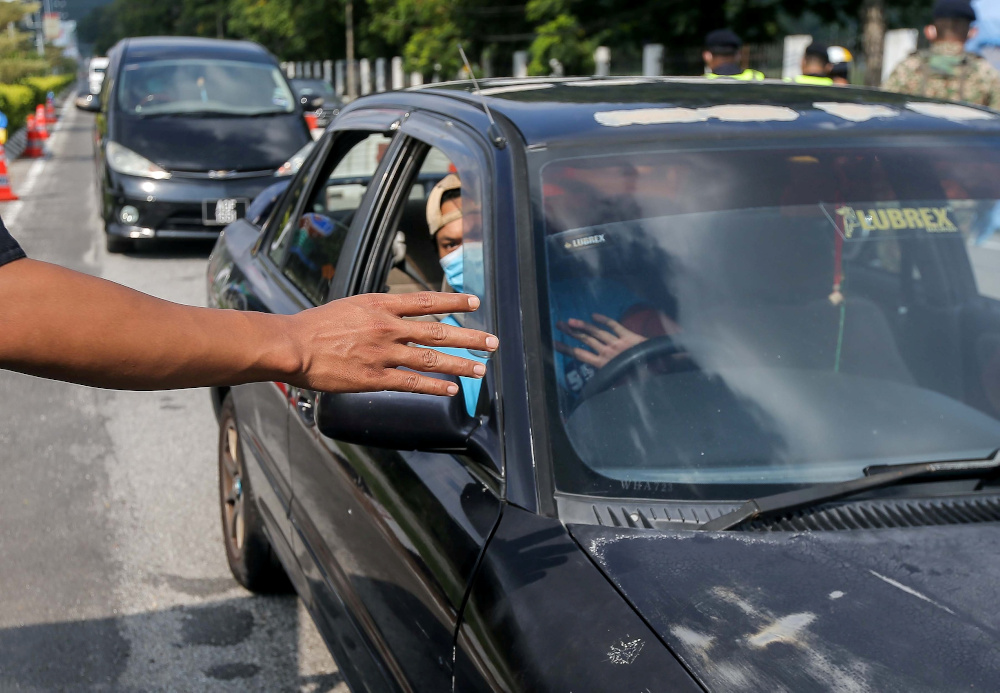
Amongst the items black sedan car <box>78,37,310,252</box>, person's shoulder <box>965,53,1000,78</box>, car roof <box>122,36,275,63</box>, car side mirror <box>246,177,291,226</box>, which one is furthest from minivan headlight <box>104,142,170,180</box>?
person's shoulder <box>965,53,1000,78</box>

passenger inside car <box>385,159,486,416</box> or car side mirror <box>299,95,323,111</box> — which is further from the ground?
passenger inside car <box>385,159,486,416</box>

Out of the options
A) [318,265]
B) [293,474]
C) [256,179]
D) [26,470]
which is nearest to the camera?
[293,474]

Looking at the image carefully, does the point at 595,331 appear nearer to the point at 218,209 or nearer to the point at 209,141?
the point at 218,209

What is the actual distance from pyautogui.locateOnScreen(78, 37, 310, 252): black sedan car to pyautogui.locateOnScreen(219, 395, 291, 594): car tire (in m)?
5.42

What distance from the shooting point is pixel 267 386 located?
127 inches

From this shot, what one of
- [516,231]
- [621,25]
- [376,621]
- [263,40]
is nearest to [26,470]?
[376,621]

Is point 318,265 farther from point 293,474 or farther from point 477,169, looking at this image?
point 477,169

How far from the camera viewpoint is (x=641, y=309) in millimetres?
2205

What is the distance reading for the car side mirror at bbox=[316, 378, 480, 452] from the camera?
193 centimetres

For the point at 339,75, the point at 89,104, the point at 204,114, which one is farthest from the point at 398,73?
the point at 204,114

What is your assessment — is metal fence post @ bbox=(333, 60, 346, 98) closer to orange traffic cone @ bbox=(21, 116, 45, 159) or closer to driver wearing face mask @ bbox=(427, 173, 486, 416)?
orange traffic cone @ bbox=(21, 116, 45, 159)

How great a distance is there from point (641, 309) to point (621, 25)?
2753 centimetres

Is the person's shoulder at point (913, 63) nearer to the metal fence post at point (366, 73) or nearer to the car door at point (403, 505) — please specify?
the car door at point (403, 505)

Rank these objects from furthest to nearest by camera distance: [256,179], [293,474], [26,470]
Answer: [256,179] < [26,470] < [293,474]
